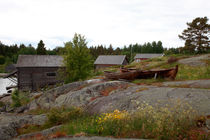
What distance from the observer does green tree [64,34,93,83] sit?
2214 cm

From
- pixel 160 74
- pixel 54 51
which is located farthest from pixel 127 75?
pixel 54 51

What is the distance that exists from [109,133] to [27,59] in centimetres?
3435

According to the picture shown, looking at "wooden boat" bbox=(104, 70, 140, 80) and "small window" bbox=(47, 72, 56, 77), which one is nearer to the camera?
"wooden boat" bbox=(104, 70, 140, 80)

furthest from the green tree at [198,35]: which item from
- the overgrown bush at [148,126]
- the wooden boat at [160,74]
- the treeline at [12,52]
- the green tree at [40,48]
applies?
the treeline at [12,52]

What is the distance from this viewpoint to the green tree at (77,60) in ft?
72.6

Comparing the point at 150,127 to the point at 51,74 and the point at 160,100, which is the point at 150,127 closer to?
the point at 160,100

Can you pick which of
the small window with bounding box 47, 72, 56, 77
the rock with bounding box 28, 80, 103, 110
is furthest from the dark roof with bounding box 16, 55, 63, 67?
the rock with bounding box 28, 80, 103, 110

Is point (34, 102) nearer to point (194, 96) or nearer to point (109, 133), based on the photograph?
point (109, 133)

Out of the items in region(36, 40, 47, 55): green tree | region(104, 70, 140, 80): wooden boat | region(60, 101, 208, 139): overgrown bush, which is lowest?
region(60, 101, 208, 139): overgrown bush

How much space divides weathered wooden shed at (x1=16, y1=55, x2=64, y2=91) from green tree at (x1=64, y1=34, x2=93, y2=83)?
36.1 ft

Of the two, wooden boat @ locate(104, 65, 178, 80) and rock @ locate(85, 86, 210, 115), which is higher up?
wooden boat @ locate(104, 65, 178, 80)

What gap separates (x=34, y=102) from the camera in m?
15.9

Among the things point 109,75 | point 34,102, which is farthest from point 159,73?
point 34,102

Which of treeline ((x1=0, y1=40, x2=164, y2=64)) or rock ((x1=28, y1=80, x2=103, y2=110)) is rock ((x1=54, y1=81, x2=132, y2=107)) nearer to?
rock ((x1=28, y1=80, x2=103, y2=110))
